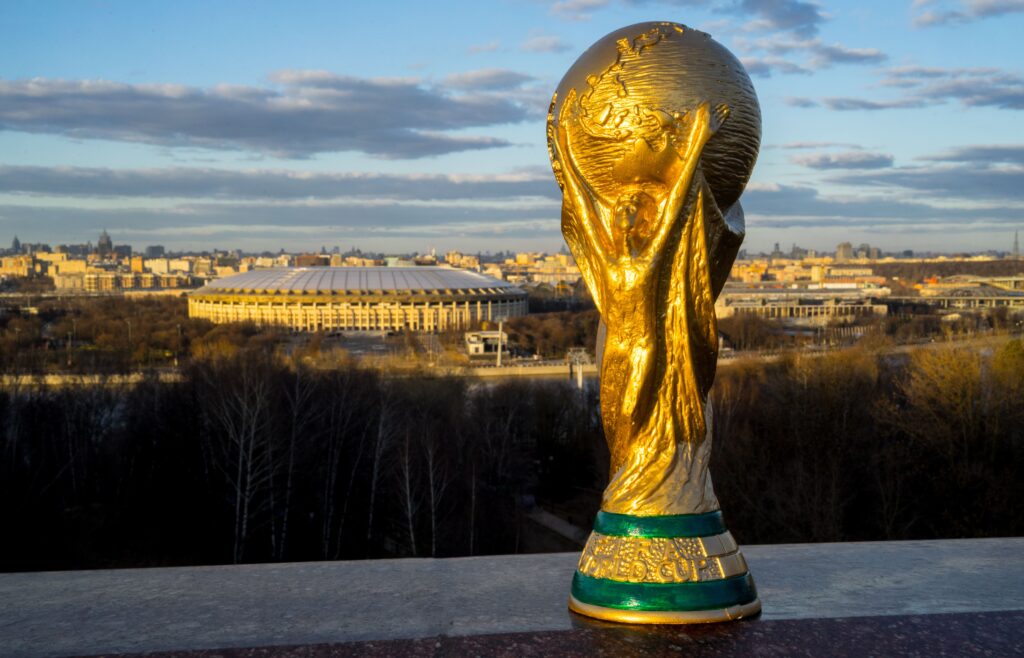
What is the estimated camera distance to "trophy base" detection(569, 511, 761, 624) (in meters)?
4.68

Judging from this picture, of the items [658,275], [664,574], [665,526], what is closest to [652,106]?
[658,275]

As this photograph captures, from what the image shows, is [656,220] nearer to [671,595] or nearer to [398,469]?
[671,595]

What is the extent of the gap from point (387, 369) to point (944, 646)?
30.4m

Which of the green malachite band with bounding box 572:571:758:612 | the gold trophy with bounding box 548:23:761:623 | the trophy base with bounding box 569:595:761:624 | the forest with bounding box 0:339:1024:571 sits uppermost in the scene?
the gold trophy with bounding box 548:23:761:623

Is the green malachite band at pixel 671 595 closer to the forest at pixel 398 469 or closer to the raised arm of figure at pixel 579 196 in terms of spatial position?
→ the raised arm of figure at pixel 579 196

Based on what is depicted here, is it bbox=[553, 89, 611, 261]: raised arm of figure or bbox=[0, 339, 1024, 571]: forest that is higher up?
bbox=[553, 89, 611, 261]: raised arm of figure

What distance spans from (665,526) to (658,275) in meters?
1.13

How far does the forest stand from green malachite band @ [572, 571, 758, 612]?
40.5 feet

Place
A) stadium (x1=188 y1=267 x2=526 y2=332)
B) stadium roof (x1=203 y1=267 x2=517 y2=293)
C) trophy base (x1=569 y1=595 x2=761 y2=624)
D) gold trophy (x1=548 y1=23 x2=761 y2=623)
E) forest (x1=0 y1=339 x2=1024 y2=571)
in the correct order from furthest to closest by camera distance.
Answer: stadium roof (x1=203 y1=267 x2=517 y2=293) → stadium (x1=188 y1=267 x2=526 y2=332) → forest (x1=0 y1=339 x2=1024 y2=571) → gold trophy (x1=548 y1=23 x2=761 y2=623) → trophy base (x1=569 y1=595 x2=761 y2=624)

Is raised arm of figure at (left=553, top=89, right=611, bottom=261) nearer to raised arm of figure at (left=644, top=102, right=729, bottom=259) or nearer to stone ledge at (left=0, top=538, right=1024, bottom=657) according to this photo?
raised arm of figure at (left=644, top=102, right=729, bottom=259)

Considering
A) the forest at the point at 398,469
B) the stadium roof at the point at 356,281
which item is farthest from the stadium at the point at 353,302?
the forest at the point at 398,469

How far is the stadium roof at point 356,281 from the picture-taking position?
78.7 m

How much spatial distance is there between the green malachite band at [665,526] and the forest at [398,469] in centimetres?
1230

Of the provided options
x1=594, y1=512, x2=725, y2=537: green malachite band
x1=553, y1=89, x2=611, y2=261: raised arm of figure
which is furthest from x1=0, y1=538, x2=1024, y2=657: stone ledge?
x1=553, y1=89, x2=611, y2=261: raised arm of figure
